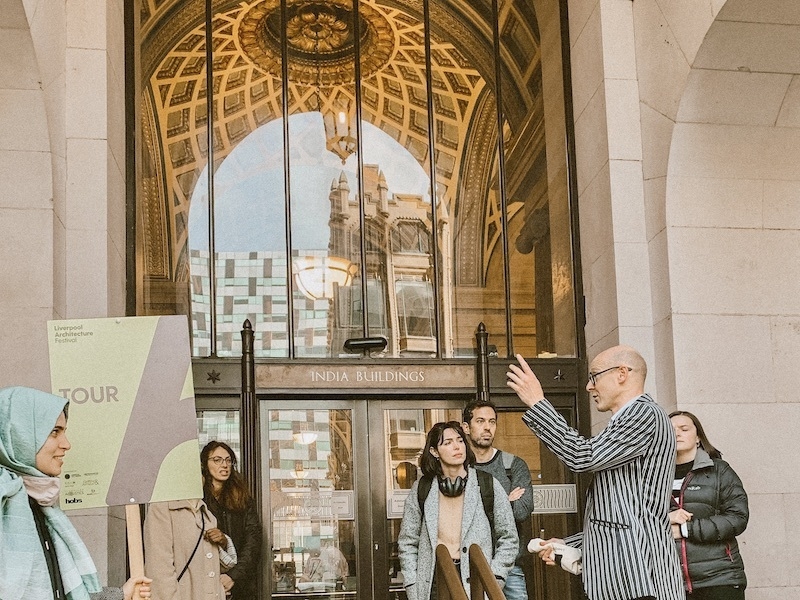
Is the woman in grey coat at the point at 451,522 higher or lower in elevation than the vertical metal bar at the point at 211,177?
lower

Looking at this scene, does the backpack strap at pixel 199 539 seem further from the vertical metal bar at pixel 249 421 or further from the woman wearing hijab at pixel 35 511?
the woman wearing hijab at pixel 35 511

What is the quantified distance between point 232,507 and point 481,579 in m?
3.06

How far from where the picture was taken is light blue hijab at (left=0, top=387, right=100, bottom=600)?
13.7ft

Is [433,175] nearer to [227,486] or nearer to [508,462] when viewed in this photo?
[508,462]

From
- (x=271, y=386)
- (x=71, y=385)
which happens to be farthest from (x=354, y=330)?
(x=71, y=385)

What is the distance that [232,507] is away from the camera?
8.70 m

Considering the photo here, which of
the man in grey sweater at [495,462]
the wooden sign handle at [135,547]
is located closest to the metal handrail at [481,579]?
the man in grey sweater at [495,462]

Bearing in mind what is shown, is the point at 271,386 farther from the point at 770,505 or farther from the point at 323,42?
the point at 770,505

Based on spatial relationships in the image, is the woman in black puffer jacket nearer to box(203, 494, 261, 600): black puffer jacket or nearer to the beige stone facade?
the beige stone facade

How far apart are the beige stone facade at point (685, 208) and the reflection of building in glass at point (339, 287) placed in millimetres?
880

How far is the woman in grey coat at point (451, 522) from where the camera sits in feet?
24.2

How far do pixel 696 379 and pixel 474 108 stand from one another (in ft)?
10.3

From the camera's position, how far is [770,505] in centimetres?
875

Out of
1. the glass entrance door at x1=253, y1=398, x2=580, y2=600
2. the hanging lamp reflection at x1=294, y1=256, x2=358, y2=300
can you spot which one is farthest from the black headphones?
the hanging lamp reflection at x1=294, y1=256, x2=358, y2=300
